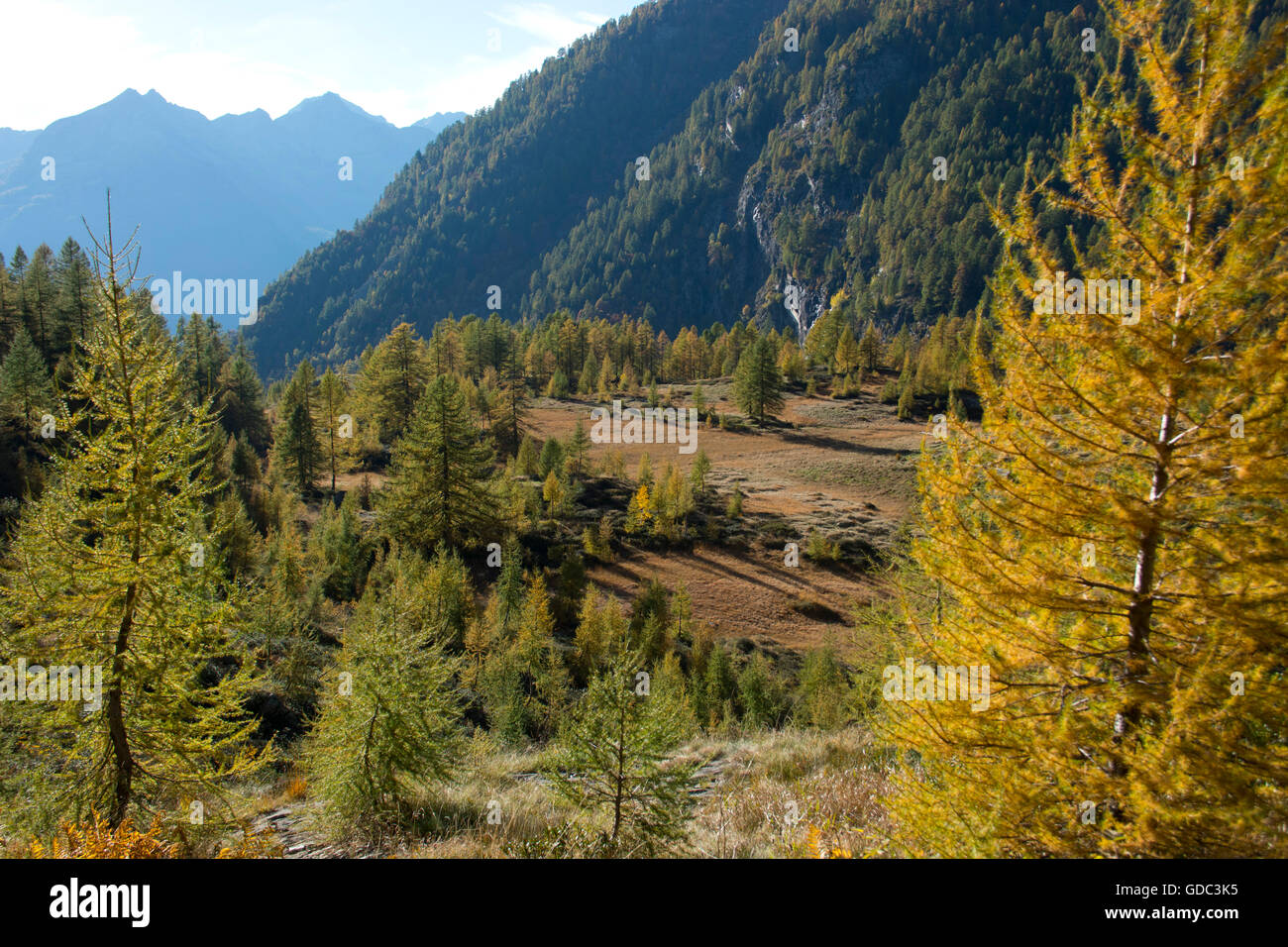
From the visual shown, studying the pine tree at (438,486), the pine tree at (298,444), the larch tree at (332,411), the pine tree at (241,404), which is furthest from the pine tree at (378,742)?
the pine tree at (241,404)

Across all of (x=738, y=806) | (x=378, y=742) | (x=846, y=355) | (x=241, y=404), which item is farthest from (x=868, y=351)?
(x=378, y=742)

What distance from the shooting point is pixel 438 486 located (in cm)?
3284

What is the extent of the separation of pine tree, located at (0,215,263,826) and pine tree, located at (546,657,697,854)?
475 centimetres

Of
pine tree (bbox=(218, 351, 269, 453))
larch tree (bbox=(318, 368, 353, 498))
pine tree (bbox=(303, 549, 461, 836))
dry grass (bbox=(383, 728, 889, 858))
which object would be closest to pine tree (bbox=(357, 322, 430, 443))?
larch tree (bbox=(318, 368, 353, 498))

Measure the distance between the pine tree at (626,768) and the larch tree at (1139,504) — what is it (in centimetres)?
252

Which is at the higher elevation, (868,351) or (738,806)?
(868,351)

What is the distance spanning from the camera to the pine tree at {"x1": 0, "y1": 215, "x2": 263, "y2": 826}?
754 cm

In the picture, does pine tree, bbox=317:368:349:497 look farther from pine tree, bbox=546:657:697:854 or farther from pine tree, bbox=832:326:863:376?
pine tree, bbox=832:326:863:376

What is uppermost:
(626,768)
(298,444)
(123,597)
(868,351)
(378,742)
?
(868,351)

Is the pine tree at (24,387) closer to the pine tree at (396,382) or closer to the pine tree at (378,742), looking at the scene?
the pine tree at (396,382)

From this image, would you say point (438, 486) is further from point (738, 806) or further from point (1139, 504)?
point (1139, 504)

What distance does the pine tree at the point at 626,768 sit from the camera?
629cm

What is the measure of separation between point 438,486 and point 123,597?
2555 centimetres
